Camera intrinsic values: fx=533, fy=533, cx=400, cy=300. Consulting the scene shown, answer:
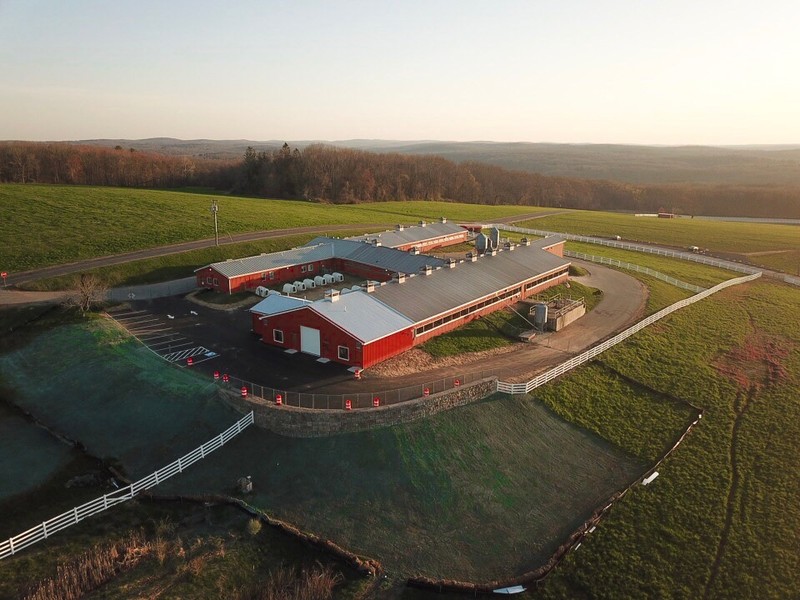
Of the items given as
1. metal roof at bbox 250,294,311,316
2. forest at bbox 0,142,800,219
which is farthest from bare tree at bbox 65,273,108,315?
forest at bbox 0,142,800,219

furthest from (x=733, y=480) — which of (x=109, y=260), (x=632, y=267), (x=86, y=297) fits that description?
(x=109, y=260)

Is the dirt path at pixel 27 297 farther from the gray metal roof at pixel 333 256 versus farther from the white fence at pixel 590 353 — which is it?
the white fence at pixel 590 353

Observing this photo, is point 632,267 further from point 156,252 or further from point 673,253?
point 156,252

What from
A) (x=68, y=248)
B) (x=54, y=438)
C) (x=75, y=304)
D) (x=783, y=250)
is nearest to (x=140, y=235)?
(x=68, y=248)

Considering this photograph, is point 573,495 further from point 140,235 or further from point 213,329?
point 140,235

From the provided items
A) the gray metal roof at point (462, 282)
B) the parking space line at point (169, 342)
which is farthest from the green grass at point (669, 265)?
the parking space line at point (169, 342)

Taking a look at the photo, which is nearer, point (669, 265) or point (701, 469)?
point (701, 469)
